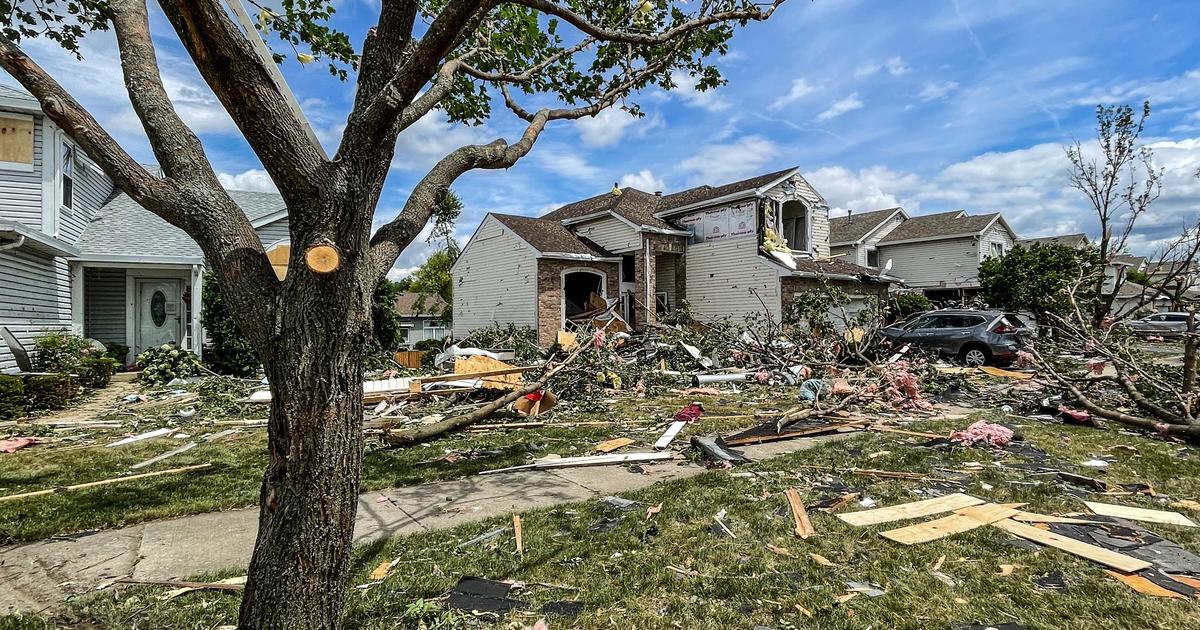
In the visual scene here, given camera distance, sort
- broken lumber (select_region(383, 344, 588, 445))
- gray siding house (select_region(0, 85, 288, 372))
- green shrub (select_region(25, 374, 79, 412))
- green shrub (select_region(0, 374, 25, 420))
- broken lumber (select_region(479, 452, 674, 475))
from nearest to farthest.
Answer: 1. broken lumber (select_region(479, 452, 674, 475))
2. broken lumber (select_region(383, 344, 588, 445))
3. green shrub (select_region(0, 374, 25, 420))
4. green shrub (select_region(25, 374, 79, 412))
5. gray siding house (select_region(0, 85, 288, 372))

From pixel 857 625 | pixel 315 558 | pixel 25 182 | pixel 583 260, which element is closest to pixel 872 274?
pixel 583 260

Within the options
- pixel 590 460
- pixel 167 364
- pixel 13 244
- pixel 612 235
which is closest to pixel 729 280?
pixel 612 235

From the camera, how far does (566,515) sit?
4.41m

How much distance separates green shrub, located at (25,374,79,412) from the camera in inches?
362

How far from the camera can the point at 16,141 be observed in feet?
40.7

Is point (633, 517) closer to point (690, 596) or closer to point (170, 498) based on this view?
point (690, 596)

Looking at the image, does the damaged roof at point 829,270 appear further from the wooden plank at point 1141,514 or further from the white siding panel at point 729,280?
the wooden plank at point 1141,514

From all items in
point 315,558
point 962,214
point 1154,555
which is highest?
point 962,214

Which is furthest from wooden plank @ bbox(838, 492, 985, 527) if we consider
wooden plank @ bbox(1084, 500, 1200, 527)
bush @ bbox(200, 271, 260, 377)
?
bush @ bbox(200, 271, 260, 377)

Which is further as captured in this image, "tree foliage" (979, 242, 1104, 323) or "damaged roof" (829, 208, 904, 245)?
"damaged roof" (829, 208, 904, 245)

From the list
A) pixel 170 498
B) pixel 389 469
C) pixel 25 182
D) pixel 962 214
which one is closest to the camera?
pixel 170 498

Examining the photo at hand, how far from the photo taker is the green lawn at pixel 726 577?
2.87 m

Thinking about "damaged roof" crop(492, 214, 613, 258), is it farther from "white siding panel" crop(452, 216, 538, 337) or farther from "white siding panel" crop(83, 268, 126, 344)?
"white siding panel" crop(83, 268, 126, 344)

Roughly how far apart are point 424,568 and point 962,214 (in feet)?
127
